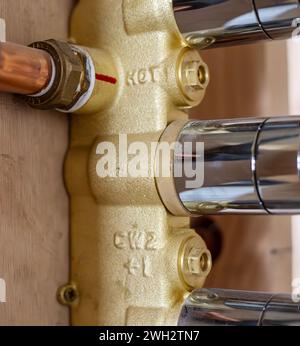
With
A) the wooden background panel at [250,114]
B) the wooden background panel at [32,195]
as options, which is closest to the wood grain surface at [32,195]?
the wooden background panel at [32,195]

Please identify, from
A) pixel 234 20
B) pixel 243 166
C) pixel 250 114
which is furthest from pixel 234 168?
pixel 250 114

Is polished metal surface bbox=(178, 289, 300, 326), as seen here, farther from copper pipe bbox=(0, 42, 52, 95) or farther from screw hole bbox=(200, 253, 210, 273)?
copper pipe bbox=(0, 42, 52, 95)

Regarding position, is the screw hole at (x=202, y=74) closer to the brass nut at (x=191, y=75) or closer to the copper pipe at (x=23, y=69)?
the brass nut at (x=191, y=75)

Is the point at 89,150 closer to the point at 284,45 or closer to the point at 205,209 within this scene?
the point at 205,209

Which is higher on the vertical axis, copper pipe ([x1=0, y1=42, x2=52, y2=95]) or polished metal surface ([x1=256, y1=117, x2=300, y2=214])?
copper pipe ([x1=0, y1=42, x2=52, y2=95])

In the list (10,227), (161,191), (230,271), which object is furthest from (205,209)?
(230,271)

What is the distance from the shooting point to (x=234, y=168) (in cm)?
43

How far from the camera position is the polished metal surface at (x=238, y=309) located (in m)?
0.43

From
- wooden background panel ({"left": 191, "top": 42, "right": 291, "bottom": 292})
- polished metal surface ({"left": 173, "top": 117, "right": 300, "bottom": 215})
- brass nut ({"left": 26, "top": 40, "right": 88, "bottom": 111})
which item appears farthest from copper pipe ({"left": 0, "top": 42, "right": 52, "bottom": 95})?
wooden background panel ({"left": 191, "top": 42, "right": 291, "bottom": 292})

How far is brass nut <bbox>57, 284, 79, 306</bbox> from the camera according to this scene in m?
0.51

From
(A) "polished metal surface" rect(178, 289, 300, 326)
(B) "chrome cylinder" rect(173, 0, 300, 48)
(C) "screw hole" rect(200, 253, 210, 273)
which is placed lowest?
(A) "polished metal surface" rect(178, 289, 300, 326)

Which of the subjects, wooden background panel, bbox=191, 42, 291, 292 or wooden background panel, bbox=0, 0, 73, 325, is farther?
wooden background panel, bbox=191, 42, 291, 292

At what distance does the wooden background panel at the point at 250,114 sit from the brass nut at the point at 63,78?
24 cm

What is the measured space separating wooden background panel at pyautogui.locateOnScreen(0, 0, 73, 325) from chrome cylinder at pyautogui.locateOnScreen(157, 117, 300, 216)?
90 mm
